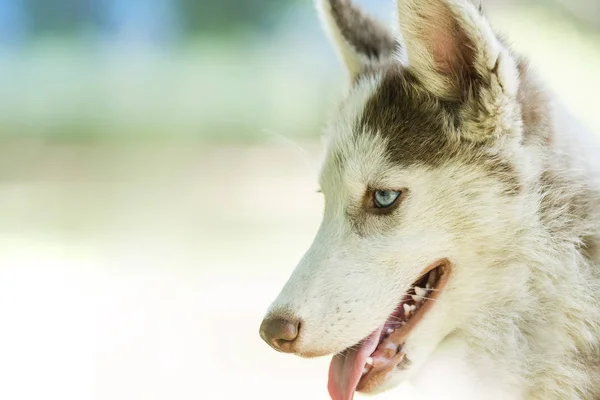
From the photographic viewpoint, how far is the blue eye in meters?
1.15

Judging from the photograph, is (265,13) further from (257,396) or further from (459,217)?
(459,217)

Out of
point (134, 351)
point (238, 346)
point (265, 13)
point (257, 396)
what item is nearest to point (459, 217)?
point (257, 396)

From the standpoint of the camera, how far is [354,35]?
Result: 141 cm

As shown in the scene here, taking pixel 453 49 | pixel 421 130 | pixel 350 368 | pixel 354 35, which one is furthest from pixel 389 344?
pixel 354 35

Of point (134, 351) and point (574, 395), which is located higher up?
point (574, 395)

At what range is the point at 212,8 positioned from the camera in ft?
8.86

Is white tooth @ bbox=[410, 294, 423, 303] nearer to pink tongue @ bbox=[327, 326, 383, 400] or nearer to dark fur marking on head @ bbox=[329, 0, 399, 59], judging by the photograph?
pink tongue @ bbox=[327, 326, 383, 400]

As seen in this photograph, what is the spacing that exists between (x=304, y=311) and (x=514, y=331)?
333 millimetres

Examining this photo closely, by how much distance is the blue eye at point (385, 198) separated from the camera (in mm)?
1146

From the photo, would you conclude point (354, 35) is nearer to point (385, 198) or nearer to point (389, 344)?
point (385, 198)

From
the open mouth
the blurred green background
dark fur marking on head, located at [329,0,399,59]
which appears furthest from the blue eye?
the blurred green background

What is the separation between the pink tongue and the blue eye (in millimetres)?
191

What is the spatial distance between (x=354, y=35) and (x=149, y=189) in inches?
66.5

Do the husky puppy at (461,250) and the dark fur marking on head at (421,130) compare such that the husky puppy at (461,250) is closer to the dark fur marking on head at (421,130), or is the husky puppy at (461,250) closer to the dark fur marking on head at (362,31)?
the dark fur marking on head at (421,130)
